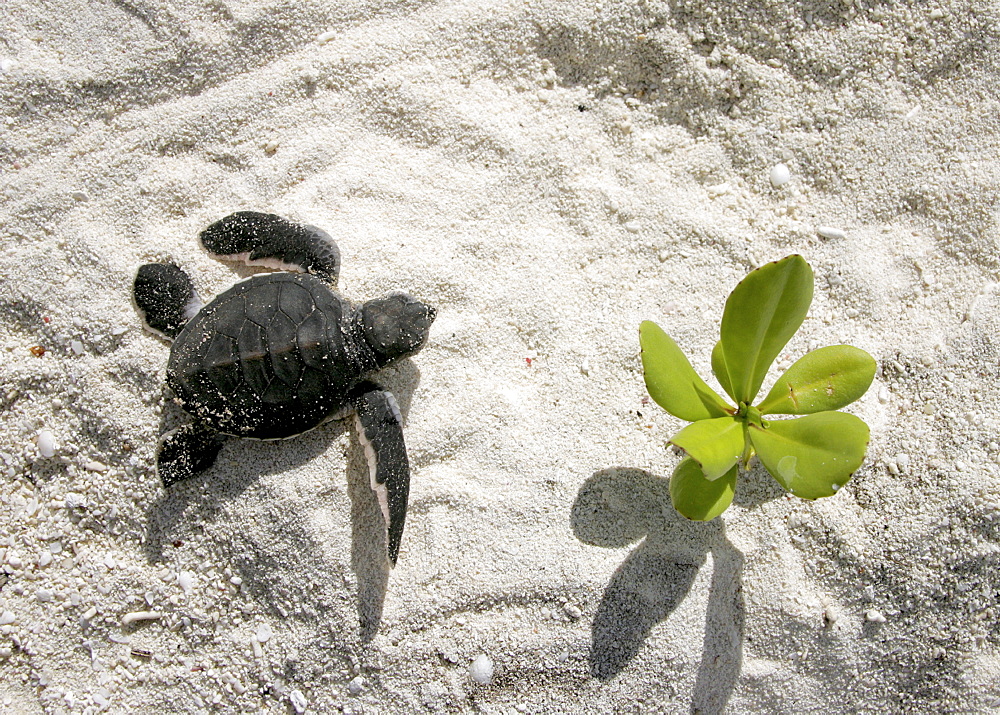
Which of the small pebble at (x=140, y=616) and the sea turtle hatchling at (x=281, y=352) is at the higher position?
the sea turtle hatchling at (x=281, y=352)

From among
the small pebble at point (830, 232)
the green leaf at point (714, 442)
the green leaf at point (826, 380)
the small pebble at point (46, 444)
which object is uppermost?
the small pebble at point (830, 232)

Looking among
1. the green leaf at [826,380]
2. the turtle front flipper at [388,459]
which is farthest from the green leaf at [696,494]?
the turtle front flipper at [388,459]

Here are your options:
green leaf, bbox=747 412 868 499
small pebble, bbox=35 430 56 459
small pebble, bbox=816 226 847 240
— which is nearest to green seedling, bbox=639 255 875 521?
green leaf, bbox=747 412 868 499

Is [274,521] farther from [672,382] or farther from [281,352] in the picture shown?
[672,382]

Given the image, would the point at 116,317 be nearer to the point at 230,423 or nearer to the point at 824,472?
the point at 230,423

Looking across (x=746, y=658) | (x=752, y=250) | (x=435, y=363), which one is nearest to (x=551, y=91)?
(x=752, y=250)

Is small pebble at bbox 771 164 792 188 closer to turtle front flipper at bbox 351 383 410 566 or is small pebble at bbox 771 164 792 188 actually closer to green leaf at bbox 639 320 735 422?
green leaf at bbox 639 320 735 422

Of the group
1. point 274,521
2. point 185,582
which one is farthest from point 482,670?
point 185,582

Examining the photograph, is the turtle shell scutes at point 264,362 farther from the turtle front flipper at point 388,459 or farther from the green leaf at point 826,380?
the green leaf at point 826,380
